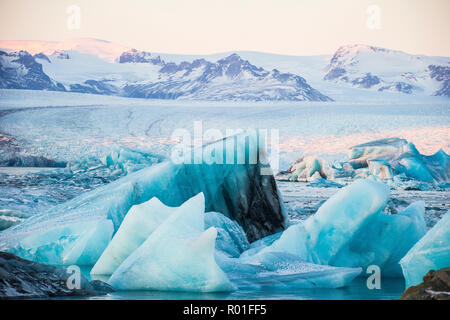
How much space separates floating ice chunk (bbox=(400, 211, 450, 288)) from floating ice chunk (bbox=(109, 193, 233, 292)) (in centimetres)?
111

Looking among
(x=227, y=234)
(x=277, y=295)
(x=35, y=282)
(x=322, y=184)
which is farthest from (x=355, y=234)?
(x=322, y=184)

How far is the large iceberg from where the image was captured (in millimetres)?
4895

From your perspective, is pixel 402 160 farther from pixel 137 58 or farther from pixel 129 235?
pixel 129 235

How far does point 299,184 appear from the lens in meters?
12.9

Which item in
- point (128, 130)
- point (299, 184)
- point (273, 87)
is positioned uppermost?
point (273, 87)

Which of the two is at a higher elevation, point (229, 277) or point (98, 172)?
point (229, 277)

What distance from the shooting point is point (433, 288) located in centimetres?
277

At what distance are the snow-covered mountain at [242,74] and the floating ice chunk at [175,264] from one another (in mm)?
13053

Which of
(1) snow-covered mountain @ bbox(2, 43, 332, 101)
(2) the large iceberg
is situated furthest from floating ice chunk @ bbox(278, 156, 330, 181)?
(2) the large iceberg

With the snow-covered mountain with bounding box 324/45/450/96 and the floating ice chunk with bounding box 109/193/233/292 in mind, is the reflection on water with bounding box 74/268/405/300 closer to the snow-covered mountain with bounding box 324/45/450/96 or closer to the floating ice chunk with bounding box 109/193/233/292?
the floating ice chunk with bounding box 109/193/233/292

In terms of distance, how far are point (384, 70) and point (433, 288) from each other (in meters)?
15.6

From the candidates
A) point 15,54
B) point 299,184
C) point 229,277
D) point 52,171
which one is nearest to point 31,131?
point 52,171
